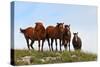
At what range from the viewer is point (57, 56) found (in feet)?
7.52

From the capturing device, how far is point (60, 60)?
2.30 m

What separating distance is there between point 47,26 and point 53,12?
165mm

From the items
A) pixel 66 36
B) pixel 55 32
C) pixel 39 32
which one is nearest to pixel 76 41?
pixel 66 36

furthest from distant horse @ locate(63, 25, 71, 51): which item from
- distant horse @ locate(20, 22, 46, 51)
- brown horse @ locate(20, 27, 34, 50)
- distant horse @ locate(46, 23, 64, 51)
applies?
brown horse @ locate(20, 27, 34, 50)

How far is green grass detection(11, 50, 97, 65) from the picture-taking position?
214cm

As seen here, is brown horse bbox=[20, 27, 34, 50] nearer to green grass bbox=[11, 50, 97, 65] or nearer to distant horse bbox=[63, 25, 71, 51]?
green grass bbox=[11, 50, 97, 65]

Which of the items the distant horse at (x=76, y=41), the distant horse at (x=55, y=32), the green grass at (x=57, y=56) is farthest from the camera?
the distant horse at (x=76, y=41)

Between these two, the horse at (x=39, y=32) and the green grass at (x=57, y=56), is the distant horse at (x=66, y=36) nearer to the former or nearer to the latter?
the green grass at (x=57, y=56)

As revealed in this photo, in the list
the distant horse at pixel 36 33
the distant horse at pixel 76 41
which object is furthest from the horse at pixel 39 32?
the distant horse at pixel 76 41

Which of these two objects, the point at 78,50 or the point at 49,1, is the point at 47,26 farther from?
the point at 78,50

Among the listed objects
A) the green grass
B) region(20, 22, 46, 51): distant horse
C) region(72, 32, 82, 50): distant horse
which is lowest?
the green grass

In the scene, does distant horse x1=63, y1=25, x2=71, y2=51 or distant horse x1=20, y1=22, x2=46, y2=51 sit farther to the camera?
distant horse x1=63, y1=25, x2=71, y2=51

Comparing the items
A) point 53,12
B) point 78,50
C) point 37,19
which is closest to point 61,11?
point 53,12

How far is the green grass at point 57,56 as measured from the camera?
214cm
